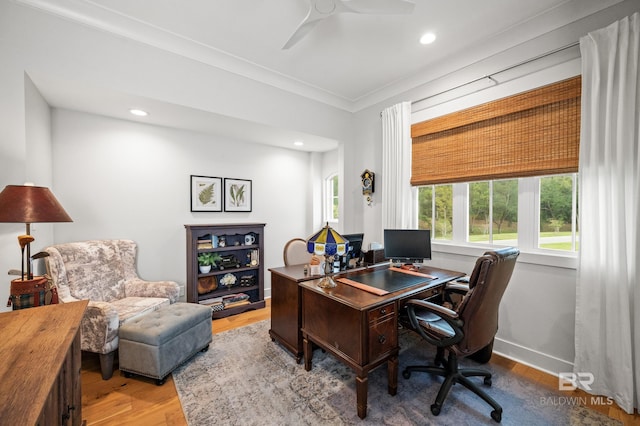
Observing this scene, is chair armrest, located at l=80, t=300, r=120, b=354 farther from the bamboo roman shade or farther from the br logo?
the br logo

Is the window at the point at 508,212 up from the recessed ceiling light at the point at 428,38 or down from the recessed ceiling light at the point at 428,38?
down

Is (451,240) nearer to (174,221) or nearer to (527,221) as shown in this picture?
(527,221)

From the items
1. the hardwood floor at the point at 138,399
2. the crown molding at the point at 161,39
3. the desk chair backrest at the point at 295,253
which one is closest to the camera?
the hardwood floor at the point at 138,399

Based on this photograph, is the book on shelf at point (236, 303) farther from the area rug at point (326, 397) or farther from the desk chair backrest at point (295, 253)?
the desk chair backrest at point (295, 253)

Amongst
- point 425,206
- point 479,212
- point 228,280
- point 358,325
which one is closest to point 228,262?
point 228,280

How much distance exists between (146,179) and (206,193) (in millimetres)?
717

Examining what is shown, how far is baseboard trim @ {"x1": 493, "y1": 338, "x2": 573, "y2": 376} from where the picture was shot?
2.19 m

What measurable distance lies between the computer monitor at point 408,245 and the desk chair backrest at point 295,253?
37.7 inches

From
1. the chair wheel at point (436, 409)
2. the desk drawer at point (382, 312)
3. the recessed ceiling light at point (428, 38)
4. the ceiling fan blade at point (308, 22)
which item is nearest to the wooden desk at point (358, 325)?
the desk drawer at point (382, 312)

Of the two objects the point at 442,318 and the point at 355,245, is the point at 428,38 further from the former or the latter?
the point at 442,318

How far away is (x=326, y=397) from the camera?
6.37 ft

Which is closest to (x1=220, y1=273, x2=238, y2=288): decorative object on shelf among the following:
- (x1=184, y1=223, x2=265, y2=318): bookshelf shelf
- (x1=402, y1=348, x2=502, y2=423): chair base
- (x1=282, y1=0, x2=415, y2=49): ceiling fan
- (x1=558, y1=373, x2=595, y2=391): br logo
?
(x1=184, y1=223, x2=265, y2=318): bookshelf shelf

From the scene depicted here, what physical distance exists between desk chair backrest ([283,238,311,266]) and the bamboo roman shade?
159 centimetres

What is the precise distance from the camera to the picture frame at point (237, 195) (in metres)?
3.83
